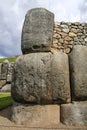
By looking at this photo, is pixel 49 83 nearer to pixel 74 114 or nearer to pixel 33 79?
pixel 33 79

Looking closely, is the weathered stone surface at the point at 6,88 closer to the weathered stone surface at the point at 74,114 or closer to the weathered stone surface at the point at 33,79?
the weathered stone surface at the point at 33,79

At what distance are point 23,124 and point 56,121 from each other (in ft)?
3.17

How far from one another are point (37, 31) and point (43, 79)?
1.73m

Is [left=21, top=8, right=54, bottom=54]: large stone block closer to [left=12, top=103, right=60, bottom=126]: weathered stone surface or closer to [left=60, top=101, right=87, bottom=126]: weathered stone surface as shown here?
[left=12, top=103, right=60, bottom=126]: weathered stone surface

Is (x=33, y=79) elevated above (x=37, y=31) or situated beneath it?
situated beneath

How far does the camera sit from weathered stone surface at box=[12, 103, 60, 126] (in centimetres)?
823

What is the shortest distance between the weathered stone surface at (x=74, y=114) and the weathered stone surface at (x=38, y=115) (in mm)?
217

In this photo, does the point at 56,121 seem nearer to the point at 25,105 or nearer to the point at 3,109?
the point at 25,105

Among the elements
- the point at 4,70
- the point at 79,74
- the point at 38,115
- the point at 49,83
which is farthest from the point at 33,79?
the point at 4,70

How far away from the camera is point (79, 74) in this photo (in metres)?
8.25

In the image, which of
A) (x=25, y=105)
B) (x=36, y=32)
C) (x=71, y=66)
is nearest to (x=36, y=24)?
(x=36, y=32)

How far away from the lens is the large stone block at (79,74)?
8203 mm

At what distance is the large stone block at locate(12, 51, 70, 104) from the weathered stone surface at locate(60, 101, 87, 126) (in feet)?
0.81

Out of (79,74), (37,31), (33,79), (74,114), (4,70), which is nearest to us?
(74,114)
